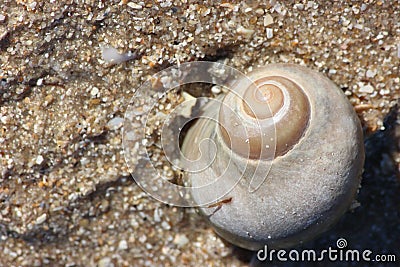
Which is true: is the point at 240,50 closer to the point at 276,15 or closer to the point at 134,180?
the point at 276,15

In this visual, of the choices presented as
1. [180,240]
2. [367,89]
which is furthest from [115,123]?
[367,89]

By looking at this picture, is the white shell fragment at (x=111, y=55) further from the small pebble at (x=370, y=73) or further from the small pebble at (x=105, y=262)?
the small pebble at (x=370, y=73)

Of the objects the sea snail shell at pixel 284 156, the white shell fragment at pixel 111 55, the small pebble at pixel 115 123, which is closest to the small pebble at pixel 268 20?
the sea snail shell at pixel 284 156

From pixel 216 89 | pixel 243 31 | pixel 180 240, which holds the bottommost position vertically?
pixel 180 240

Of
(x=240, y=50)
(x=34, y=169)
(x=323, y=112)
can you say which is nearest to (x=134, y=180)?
→ (x=34, y=169)

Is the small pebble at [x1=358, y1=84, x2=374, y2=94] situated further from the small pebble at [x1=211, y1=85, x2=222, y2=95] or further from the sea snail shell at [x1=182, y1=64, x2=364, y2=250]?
the small pebble at [x1=211, y1=85, x2=222, y2=95]

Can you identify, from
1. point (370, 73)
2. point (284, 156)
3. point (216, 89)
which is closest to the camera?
point (284, 156)

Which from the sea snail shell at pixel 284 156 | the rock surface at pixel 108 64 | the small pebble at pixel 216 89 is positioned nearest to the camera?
the sea snail shell at pixel 284 156

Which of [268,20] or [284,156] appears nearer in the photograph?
[284,156]

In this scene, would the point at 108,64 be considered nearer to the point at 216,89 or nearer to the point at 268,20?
the point at 216,89
